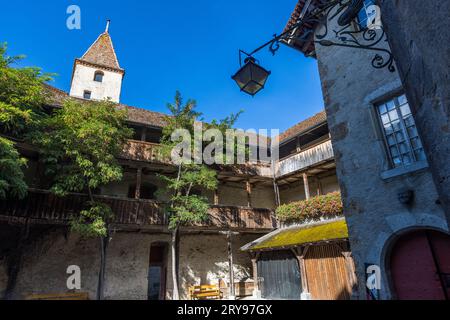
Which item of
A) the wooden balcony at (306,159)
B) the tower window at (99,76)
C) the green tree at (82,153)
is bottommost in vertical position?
the green tree at (82,153)

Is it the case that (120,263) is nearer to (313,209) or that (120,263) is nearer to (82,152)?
(82,152)

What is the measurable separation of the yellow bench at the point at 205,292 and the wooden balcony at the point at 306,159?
7.31 meters

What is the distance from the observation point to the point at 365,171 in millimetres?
5027

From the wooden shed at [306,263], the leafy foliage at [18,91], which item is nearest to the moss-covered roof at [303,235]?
the wooden shed at [306,263]

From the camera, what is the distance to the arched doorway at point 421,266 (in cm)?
402

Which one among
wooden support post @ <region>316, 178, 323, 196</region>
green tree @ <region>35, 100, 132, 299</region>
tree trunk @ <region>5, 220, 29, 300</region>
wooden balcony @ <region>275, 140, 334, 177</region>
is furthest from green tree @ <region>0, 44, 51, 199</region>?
wooden support post @ <region>316, 178, 323, 196</region>

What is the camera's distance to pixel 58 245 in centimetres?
1197

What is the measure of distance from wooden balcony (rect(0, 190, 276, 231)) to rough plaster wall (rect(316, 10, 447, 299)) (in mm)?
8862

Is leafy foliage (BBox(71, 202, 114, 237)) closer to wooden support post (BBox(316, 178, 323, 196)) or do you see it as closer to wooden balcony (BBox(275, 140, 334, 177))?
wooden balcony (BBox(275, 140, 334, 177))

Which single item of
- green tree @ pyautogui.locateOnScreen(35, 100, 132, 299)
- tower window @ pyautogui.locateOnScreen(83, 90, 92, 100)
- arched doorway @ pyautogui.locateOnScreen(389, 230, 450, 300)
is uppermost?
tower window @ pyautogui.locateOnScreen(83, 90, 92, 100)

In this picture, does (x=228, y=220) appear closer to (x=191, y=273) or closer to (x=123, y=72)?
(x=191, y=273)

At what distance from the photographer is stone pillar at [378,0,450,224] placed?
1494mm

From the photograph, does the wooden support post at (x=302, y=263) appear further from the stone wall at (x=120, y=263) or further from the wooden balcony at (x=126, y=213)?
the stone wall at (x=120, y=263)
